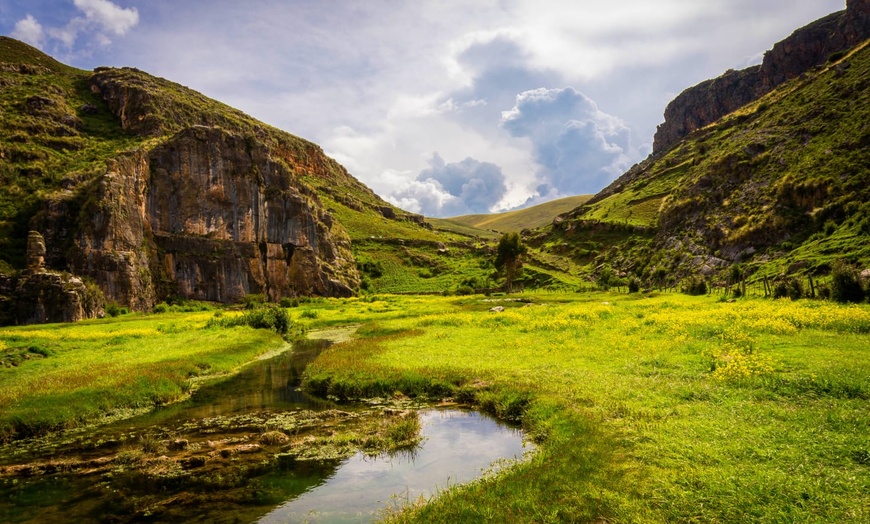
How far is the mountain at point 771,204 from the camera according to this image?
223 feet

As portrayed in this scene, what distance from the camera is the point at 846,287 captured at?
3581 cm

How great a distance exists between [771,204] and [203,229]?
118 m

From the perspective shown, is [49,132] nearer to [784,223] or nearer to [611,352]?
[611,352]

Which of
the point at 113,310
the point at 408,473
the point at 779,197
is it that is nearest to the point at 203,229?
the point at 113,310

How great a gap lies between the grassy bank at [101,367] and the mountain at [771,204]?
213 ft

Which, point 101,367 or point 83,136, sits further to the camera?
point 83,136

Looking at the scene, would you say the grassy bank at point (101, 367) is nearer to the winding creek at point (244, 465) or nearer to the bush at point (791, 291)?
the winding creek at point (244, 465)

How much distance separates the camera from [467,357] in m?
29.6

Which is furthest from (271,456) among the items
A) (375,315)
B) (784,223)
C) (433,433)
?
(784,223)

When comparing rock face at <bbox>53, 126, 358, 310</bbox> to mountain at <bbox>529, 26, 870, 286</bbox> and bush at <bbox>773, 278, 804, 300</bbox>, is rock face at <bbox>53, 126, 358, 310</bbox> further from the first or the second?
bush at <bbox>773, 278, 804, 300</bbox>

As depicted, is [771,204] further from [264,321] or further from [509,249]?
[264,321]

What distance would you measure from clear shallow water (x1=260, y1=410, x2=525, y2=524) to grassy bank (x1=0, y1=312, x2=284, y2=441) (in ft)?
50.2

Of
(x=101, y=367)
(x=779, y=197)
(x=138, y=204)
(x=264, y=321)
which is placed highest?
(x=138, y=204)

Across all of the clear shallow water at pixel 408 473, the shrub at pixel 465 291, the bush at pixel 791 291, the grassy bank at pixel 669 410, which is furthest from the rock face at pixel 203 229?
the bush at pixel 791 291
